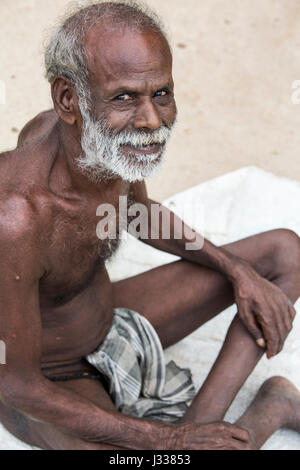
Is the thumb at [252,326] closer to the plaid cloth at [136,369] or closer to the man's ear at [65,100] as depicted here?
the plaid cloth at [136,369]

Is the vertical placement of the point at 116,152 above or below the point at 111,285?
above

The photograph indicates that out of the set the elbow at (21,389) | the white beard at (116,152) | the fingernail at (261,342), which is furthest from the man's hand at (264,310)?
the elbow at (21,389)

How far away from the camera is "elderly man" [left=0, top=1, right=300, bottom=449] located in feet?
5.89

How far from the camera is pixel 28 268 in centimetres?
183

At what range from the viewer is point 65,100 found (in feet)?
6.11

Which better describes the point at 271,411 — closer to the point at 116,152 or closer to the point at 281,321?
the point at 281,321

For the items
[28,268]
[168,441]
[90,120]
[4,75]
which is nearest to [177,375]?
[168,441]

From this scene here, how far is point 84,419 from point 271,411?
2.10ft

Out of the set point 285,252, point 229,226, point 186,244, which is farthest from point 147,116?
point 229,226

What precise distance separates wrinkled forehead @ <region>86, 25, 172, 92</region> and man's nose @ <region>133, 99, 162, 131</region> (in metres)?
0.06

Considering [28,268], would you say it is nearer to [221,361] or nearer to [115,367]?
[115,367]

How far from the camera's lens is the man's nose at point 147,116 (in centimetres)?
177

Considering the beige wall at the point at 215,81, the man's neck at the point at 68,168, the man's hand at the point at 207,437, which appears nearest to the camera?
the man's neck at the point at 68,168

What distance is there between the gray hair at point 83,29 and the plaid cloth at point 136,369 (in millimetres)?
762
